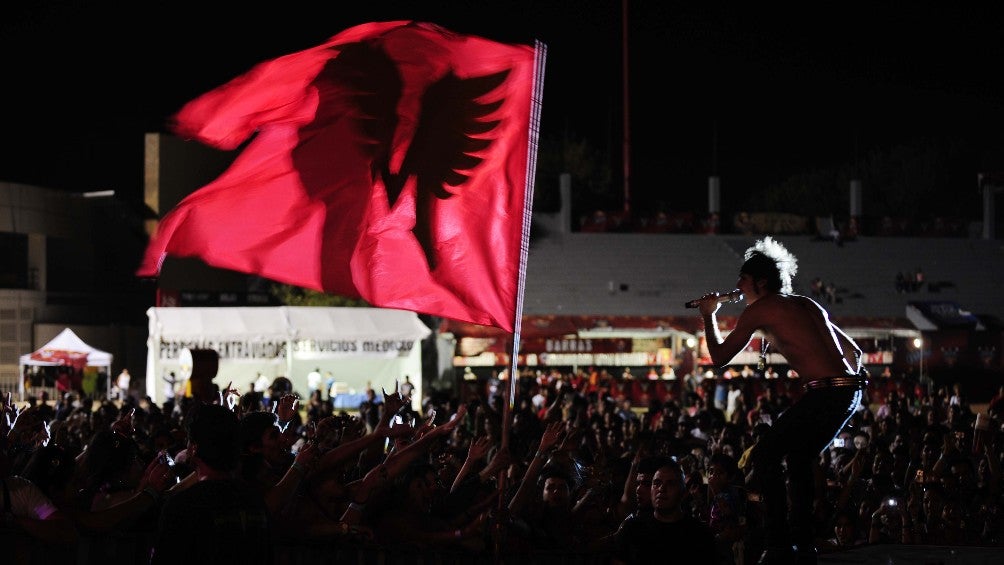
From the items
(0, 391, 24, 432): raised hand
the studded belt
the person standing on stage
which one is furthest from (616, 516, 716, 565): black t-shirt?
(0, 391, 24, 432): raised hand

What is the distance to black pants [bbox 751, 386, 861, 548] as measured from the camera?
5.91m

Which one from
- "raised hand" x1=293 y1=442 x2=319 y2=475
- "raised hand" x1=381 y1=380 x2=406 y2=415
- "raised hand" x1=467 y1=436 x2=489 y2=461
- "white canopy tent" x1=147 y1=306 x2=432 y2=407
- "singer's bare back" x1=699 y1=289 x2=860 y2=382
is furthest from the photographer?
"white canopy tent" x1=147 y1=306 x2=432 y2=407

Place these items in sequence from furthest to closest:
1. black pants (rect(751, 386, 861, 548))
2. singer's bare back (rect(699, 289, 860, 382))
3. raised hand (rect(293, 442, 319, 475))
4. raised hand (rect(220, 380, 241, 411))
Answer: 1. raised hand (rect(220, 380, 241, 411))
2. singer's bare back (rect(699, 289, 860, 382))
3. black pants (rect(751, 386, 861, 548))
4. raised hand (rect(293, 442, 319, 475))

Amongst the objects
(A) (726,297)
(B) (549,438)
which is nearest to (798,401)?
(A) (726,297)

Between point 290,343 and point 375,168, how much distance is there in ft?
77.7

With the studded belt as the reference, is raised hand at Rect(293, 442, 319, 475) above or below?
below

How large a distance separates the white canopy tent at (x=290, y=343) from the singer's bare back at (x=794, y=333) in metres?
25.4

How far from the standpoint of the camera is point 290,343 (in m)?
31.7

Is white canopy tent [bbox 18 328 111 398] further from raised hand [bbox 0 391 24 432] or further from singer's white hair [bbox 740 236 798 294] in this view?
singer's white hair [bbox 740 236 798 294]

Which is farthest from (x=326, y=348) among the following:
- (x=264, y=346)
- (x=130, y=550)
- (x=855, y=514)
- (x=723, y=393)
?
(x=130, y=550)

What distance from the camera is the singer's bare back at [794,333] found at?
6016mm

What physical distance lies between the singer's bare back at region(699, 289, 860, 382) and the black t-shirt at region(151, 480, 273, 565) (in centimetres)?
256

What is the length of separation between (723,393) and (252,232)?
23.9 meters

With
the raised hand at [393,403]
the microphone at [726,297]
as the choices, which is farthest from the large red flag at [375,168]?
the microphone at [726,297]
